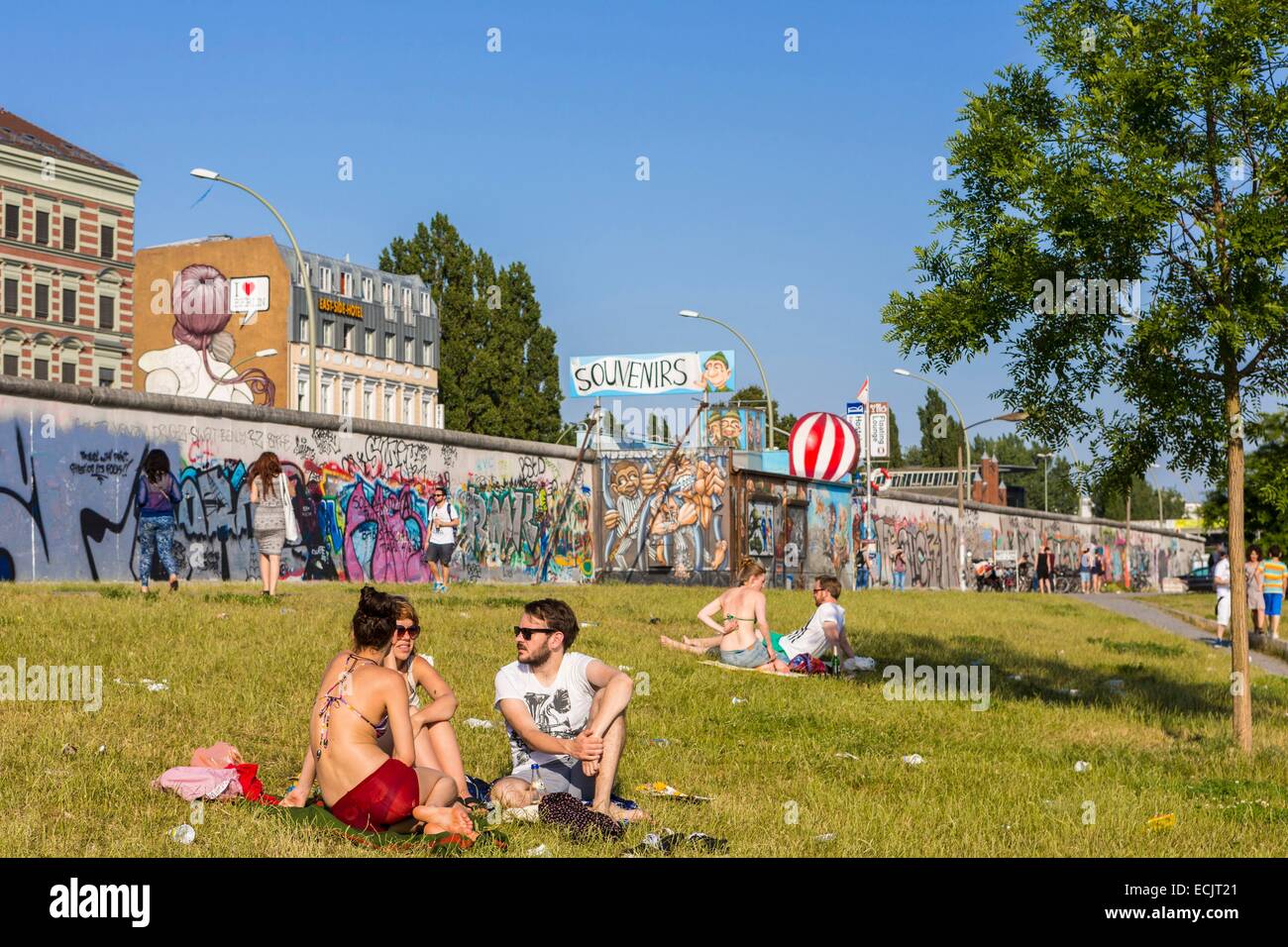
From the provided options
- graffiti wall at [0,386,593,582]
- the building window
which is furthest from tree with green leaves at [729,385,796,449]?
graffiti wall at [0,386,593,582]

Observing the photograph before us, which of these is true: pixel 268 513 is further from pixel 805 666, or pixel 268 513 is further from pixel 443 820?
pixel 443 820

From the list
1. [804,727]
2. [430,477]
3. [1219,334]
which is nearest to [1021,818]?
[804,727]

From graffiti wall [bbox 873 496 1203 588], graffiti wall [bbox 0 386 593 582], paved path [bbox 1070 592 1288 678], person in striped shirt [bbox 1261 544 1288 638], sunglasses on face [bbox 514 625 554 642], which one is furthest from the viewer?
graffiti wall [bbox 873 496 1203 588]

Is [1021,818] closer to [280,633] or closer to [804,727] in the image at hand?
[804,727]

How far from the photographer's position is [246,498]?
80.1ft

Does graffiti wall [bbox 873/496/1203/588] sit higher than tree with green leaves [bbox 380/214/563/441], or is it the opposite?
tree with green leaves [bbox 380/214/563/441]

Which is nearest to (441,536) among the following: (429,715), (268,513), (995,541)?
(268,513)

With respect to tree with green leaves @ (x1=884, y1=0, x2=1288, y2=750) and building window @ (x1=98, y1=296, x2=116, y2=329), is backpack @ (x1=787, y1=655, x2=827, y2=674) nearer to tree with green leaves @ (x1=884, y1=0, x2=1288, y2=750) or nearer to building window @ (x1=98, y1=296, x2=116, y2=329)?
tree with green leaves @ (x1=884, y1=0, x2=1288, y2=750)

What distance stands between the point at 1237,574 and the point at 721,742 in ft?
15.3

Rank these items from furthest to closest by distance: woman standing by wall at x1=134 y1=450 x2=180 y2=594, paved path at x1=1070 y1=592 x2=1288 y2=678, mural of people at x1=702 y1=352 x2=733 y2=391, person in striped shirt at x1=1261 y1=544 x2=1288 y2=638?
mural of people at x1=702 y1=352 x2=733 y2=391 < person in striped shirt at x1=1261 y1=544 x2=1288 y2=638 < paved path at x1=1070 y1=592 x2=1288 y2=678 < woman standing by wall at x1=134 y1=450 x2=180 y2=594

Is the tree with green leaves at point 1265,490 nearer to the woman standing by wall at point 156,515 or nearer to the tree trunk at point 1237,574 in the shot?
the tree trunk at point 1237,574

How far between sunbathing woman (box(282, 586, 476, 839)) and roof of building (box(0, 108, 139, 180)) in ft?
234

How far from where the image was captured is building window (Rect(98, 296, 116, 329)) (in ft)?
252

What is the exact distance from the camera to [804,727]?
1210 centimetres
